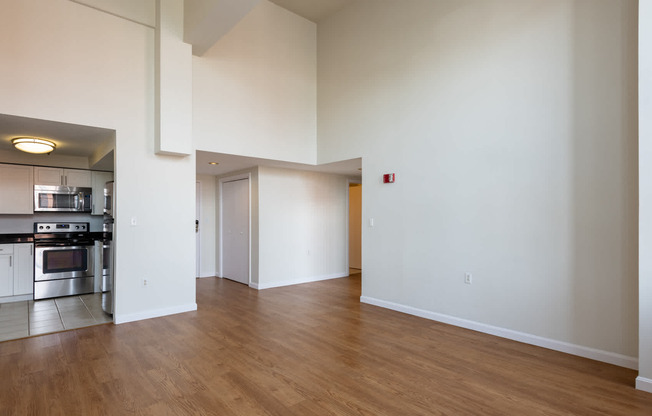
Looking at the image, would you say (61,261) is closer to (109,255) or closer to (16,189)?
(16,189)

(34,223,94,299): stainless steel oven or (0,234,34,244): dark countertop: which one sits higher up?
(0,234,34,244): dark countertop

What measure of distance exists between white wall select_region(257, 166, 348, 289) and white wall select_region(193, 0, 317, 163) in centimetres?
82

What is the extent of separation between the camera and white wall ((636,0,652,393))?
97.5 inches

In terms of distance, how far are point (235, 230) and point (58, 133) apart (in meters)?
3.17

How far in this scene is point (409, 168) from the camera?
4.47m

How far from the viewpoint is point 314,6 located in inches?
215

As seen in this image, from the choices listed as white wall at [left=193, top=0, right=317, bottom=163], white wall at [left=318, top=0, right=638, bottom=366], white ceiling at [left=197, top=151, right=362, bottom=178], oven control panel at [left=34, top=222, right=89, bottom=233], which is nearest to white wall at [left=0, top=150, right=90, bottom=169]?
oven control panel at [left=34, top=222, right=89, bottom=233]

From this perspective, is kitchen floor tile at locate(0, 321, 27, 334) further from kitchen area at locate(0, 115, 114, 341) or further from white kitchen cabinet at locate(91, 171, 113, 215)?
white kitchen cabinet at locate(91, 171, 113, 215)

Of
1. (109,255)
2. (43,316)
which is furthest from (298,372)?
(43,316)

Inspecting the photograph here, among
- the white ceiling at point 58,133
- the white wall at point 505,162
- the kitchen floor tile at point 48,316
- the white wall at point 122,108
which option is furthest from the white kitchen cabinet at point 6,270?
the white wall at point 505,162

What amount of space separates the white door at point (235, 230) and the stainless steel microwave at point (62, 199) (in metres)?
2.27

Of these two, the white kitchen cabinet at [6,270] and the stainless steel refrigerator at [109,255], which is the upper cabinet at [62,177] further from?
the stainless steel refrigerator at [109,255]

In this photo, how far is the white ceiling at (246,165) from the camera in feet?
17.3

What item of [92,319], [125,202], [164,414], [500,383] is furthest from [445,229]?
[92,319]
